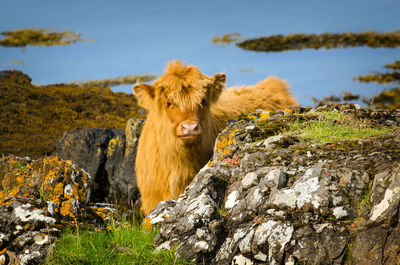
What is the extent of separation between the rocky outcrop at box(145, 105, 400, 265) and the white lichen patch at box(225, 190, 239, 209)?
0.05ft

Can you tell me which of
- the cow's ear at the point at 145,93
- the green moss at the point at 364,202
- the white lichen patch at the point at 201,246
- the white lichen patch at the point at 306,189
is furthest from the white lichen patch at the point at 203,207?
the cow's ear at the point at 145,93

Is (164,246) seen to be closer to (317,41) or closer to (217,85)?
(217,85)

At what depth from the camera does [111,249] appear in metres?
4.35

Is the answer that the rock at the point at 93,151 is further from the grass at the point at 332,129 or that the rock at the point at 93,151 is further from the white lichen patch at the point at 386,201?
the white lichen patch at the point at 386,201

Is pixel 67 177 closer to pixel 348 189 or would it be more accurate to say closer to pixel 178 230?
pixel 178 230

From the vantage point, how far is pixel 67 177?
20.9ft

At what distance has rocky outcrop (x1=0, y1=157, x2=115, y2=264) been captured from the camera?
470cm

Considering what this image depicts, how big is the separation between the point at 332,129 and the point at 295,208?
85.8 inches

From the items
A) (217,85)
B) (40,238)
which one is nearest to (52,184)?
(40,238)

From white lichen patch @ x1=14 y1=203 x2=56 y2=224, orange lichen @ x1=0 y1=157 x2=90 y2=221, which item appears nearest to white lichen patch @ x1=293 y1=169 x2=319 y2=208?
white lichen patch @ x1=14 y1=203 x2=56 y2=224

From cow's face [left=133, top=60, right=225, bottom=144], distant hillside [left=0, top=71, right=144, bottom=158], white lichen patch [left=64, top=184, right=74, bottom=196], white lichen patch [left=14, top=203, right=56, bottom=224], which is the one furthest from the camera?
distant hillside [left=0, top=71, right=144, bottom=158]

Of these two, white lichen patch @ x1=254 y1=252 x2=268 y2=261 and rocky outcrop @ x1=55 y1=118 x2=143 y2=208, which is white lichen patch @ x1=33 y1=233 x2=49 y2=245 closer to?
white lichen patch @ x1=254 y1=252 x2=268 y2=261

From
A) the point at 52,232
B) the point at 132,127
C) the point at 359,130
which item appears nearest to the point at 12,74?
the point at 132,127

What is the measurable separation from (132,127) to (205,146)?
4.53 m
